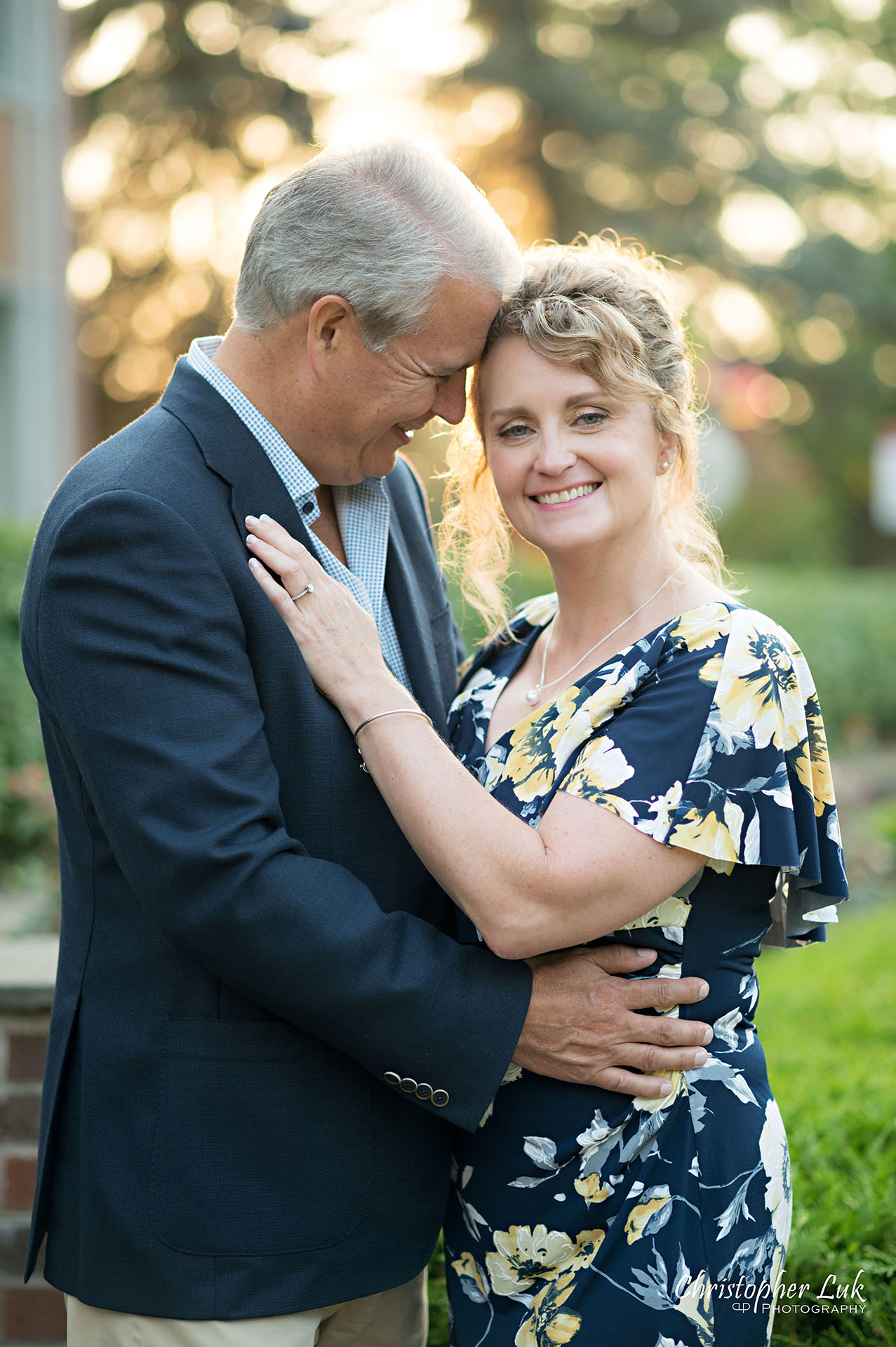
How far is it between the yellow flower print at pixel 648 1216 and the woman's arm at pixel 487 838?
1.42 feet

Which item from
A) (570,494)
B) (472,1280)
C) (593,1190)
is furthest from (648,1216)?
(570,494)

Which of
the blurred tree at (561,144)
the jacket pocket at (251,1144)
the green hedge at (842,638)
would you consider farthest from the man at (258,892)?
the blurred tree at (561,144)

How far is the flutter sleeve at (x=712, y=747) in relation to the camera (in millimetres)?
1805

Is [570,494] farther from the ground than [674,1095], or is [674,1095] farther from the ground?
[570,494]

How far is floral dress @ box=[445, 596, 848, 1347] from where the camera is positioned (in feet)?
6.02

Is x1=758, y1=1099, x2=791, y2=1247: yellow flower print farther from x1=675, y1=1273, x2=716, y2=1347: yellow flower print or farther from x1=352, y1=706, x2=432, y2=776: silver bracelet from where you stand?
x1=352, y1=706, x2=432, y2=776: silver bracelet

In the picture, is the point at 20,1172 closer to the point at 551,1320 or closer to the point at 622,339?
the point at 551,1320

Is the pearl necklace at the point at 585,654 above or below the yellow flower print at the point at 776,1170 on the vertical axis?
above

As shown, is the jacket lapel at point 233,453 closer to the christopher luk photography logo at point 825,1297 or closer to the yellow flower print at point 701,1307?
the yellow flower print at point 701,1307

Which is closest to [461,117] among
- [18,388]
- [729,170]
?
[729,170]

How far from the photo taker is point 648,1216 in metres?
1.89

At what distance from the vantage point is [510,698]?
2311 mm

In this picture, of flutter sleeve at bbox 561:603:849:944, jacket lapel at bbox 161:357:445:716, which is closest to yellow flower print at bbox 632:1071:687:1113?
flutter sleeve at bbox 561:603:849:944

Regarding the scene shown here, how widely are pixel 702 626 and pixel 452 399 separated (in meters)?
0.62
